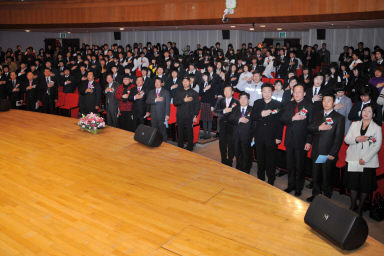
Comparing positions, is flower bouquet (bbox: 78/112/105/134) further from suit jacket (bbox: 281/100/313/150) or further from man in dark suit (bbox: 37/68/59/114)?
man in dark suit (bbox: 37/68/59/114)

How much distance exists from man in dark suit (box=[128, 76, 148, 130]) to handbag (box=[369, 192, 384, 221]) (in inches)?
201

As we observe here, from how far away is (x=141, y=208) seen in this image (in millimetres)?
3615

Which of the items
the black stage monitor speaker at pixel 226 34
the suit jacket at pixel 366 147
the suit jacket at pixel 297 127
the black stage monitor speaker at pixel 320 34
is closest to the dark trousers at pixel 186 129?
the suit jacket at pixel 297 127

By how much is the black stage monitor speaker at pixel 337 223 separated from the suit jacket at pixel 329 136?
2.21 metres

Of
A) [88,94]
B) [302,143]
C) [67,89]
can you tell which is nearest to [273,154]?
[302,143]

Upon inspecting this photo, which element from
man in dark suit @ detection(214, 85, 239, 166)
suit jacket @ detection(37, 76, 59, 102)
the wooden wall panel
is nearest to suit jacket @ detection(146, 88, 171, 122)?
man in dark suit @ detection(214, 85, 239, 166)

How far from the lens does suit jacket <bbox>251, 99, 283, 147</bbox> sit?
5840mm

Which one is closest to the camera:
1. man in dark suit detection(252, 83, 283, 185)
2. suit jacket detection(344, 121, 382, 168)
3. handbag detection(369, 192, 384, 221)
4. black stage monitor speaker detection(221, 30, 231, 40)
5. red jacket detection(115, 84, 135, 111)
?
suit jacket detection(344, 121, 382, 168)

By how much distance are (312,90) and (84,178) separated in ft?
16.2

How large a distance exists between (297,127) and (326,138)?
52cm

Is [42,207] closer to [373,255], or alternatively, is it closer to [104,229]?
[104,229]

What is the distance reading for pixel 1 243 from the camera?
2988 millimetres

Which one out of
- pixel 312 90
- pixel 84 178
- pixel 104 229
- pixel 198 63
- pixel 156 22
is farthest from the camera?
pixel 156 22

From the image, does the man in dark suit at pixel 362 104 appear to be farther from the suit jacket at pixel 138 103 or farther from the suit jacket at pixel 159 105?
the suit jacket at pixel 138 103
